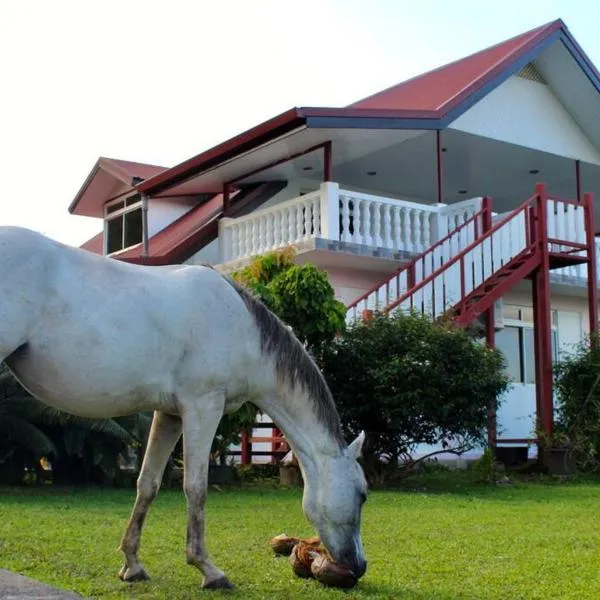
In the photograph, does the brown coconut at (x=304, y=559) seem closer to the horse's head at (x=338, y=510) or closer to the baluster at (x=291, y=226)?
the horse's head at (x=338, y=510)

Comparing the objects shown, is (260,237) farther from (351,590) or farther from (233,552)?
(351,590)

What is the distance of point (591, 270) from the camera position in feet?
53.4

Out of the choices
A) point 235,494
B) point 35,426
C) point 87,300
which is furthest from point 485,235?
point 87,300

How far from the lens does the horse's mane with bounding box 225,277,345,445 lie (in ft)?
17.2

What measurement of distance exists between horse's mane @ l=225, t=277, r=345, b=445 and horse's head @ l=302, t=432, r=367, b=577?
0.21 m

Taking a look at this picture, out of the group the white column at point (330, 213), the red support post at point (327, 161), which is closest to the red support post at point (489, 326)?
the white column at point (330, 213)

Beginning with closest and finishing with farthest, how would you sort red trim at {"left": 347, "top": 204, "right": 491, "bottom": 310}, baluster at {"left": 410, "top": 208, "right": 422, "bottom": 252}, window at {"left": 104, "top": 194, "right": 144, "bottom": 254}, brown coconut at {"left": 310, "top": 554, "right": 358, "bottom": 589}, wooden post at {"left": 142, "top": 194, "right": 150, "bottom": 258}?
brown coconut at {"left": 310, "top": 554, "right": 358, "bottom": 589}
red trim at {"left": 347, "top": 204, "right": 491, "bottom": 310}
baluster at {"left": 410, "top": 208, "right": 422, "bottom": 252}
wooden post at {"left": 142, "top": 194, "right": 150, "bottom": 258}
window at {"left": 104, "top": 194, "right": 144, "bottom": 254}

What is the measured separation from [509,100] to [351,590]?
15.5 m

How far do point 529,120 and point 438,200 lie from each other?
3.61 m

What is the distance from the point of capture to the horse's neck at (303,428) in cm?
518

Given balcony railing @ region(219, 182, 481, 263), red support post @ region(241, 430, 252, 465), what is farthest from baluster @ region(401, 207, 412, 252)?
red support post @ region(241, 430, 252, 465)

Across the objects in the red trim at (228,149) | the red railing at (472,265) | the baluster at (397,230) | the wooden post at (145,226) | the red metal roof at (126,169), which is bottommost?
the red railing at (472,265)

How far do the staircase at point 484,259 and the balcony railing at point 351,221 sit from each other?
907 millimetres

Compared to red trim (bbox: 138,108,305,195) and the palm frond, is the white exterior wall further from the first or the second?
the palm frond
